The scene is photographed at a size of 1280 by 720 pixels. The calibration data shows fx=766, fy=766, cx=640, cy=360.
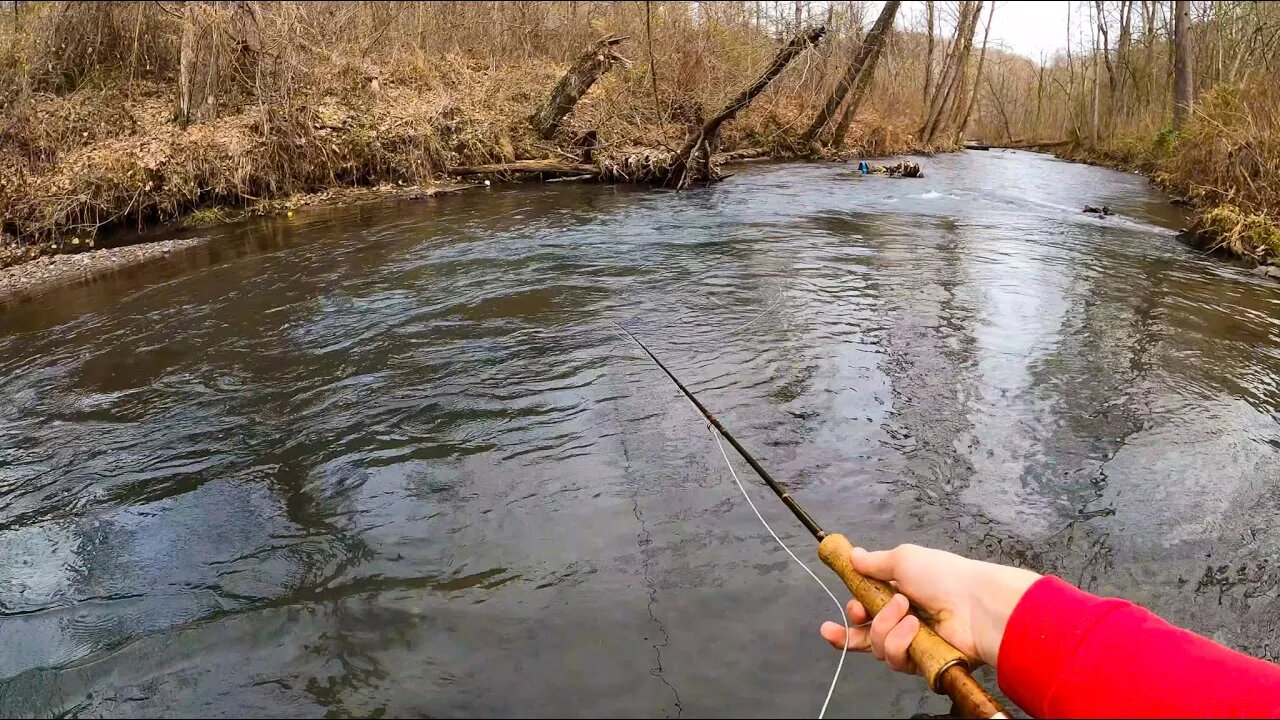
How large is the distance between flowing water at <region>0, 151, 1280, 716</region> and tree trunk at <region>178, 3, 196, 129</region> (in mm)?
7414

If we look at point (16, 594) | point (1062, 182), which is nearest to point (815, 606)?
point (16, 594)

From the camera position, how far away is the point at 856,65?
2138 cm

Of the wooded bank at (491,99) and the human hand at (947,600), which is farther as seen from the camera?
the wooded bank at (491,99)

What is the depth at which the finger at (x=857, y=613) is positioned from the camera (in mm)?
2119

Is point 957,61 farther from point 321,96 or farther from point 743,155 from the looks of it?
point 321,96

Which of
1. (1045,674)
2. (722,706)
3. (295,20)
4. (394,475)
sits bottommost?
Result: (722,706)

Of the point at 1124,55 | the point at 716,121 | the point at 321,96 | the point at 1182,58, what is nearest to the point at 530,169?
the point at 716,121

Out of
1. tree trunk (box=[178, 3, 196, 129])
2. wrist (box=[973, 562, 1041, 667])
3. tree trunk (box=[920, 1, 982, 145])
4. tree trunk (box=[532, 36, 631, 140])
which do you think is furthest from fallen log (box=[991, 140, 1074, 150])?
wrist (box=[973, 562, 1041, 667])

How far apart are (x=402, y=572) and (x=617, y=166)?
45.9 feet

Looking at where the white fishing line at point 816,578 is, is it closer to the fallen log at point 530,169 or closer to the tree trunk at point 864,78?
the fallen log at point 530,169

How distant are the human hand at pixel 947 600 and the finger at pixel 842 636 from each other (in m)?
0.07

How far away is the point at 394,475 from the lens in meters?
4.08

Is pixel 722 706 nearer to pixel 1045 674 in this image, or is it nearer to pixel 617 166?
pixel 1045 674

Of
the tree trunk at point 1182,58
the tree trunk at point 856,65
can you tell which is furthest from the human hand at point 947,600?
the tree trunk at point 856,65
